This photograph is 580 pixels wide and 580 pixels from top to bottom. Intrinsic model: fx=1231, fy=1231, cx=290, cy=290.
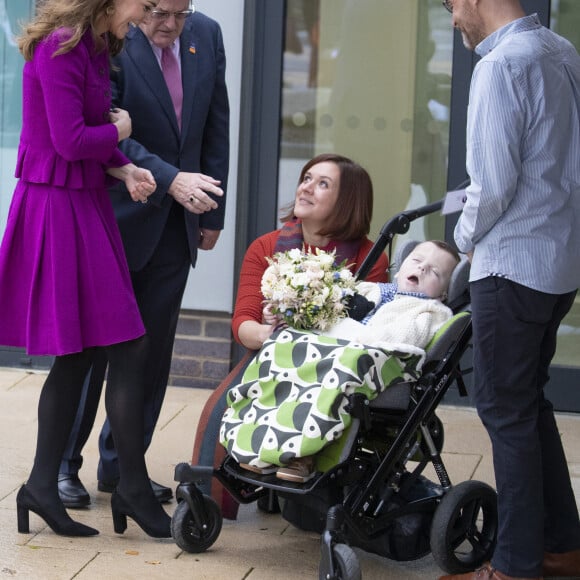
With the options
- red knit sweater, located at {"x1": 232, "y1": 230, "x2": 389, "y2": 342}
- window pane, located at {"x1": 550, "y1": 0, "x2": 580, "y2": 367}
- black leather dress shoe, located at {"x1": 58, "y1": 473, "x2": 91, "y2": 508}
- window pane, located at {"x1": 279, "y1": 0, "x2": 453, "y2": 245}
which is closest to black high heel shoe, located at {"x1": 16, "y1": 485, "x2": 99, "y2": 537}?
black leather dress shoe, located at {"x1": 58, "y1": 473, "x2": 91, "y2": 508}

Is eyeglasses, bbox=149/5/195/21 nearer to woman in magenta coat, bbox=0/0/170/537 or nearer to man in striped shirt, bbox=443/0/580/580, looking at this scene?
woman in magenta coat, bbox=0/0/170/537

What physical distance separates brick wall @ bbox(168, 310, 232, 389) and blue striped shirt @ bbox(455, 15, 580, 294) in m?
2.94

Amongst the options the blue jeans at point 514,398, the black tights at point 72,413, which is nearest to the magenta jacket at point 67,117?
the black tights at point 72,413

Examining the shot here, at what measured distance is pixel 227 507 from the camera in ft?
14.0

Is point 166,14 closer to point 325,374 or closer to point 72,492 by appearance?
point 325,374

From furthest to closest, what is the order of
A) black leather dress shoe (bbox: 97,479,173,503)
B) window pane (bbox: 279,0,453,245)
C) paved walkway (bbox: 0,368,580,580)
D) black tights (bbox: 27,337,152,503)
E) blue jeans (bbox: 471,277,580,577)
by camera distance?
window pane (bbox: 279,0,453,245)
black leather dress shoe (bbox: 97,479,173,503)
black tights (bbox: 27,337,152,503)
paved walkway (bbox: 0,368,580,580)
blue jeans (bbox: 471,277,580,577)

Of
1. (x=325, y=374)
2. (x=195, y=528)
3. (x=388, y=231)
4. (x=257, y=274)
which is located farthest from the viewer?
(x=257, y=274)

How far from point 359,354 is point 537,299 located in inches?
21.9

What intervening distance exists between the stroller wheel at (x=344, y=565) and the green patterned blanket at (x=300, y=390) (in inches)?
11.8

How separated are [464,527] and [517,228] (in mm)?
1053

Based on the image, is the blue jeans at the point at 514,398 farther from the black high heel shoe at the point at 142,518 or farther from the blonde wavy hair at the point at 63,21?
the blonde wavy hair at the point at 63,21

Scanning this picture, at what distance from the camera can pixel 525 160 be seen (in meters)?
3.44

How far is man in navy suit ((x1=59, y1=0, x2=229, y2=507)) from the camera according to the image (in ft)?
14.4

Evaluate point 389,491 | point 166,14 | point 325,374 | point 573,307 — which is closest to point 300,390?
point 325,374
